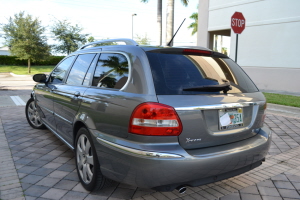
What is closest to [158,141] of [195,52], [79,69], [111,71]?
[111,71]

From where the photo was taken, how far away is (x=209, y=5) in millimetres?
16625

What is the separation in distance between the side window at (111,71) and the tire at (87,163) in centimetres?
58

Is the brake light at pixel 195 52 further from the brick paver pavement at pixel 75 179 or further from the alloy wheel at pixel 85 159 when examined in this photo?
the brick paver pavement at pixel 75 179

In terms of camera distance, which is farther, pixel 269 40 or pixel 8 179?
pixel 269 40

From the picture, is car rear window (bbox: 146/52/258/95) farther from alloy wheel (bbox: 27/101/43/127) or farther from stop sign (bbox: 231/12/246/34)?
stop sign (bbox: 231/12/246/34)

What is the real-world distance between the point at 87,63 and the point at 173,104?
1.57 metres

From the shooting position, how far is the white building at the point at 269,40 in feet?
41.6

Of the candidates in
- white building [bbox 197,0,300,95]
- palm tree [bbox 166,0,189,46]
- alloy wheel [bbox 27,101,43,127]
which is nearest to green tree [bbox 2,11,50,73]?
palm tree [bbox 166,0,189,46]

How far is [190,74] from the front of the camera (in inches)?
99.1

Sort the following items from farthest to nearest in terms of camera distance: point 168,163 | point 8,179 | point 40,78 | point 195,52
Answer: point 40,78 < point 8,179 < point 195,52 < point 168,163

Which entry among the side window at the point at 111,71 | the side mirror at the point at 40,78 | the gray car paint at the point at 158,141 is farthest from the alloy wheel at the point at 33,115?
the gray car paint at the point at 158,141

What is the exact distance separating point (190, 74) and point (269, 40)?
12.9m

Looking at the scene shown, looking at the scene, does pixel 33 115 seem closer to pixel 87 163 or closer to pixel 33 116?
pixel 33 116

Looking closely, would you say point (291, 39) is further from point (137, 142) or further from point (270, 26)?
point (137, 142)
